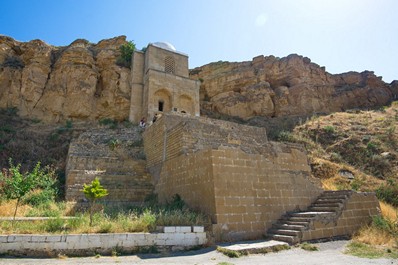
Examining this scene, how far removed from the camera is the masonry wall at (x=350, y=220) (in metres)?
8.45

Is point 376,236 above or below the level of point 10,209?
below

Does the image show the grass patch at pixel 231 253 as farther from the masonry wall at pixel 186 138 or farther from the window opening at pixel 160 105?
the window opening at pixel 160 105

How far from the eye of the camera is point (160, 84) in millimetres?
24516

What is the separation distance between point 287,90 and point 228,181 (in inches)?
1015

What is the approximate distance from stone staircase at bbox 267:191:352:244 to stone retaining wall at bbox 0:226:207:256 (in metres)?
2.72

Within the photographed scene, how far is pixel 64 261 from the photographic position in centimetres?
564

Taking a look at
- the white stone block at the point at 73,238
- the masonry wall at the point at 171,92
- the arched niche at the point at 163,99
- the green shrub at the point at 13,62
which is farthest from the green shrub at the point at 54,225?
the green shrub at the point at 13,62

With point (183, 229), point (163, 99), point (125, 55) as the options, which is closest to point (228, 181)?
point (183, 229)

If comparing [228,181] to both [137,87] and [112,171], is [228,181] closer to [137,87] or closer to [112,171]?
[112,171]

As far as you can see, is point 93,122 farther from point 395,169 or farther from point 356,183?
point 395,169

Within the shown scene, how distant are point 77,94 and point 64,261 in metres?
19.9

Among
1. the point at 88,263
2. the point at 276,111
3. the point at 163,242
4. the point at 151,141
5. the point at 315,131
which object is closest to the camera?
the point at 88,263

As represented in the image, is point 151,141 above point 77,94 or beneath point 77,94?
beneath

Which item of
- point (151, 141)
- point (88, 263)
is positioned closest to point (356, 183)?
point (151, 141)
